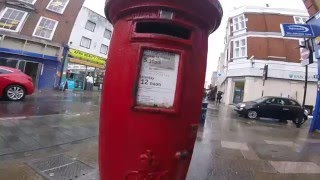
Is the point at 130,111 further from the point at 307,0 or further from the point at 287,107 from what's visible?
the point at 287,107

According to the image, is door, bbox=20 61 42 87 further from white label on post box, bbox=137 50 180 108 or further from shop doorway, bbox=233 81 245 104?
white label on post box, bbox=137 50 180 108

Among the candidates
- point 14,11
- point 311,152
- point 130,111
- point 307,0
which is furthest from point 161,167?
point 14,11

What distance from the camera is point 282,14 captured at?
3005 centimetres

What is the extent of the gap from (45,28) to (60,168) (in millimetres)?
23983

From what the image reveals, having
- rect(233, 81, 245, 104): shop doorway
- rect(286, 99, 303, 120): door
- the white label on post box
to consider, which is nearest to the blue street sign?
rect(286, 99, 303, 120): door

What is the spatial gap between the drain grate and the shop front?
22.9 metres

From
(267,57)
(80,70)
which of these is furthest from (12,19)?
(267,57)

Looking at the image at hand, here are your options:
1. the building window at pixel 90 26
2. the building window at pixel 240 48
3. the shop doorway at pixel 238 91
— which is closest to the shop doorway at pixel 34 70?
the building window at pixel 90 26

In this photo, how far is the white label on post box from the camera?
7.51ft

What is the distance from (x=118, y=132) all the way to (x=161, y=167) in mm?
412

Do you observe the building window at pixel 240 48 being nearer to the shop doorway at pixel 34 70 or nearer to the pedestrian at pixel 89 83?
the pedestrian at pixel 89 83

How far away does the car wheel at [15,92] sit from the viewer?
13.0m

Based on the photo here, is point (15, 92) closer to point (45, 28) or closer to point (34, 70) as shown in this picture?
point (34, 70)

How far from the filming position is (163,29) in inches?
95.5
